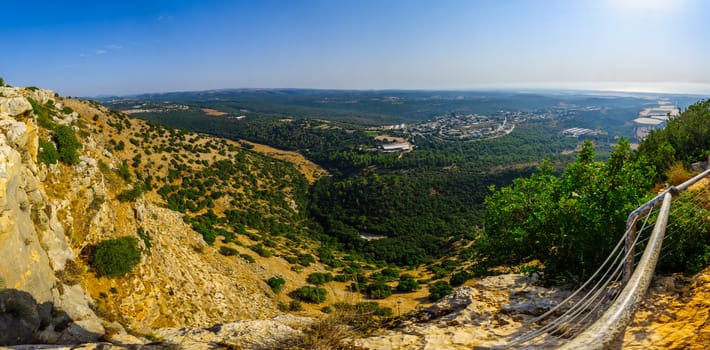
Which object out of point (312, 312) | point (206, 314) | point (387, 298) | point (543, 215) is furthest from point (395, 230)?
point (543, 215)

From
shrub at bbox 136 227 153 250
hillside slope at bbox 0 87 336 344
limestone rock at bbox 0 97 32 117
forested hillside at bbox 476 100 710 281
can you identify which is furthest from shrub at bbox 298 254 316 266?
limestone rock at bbox 0 97 32 117

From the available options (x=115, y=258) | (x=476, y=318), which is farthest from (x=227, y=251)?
(x=476, y=318)

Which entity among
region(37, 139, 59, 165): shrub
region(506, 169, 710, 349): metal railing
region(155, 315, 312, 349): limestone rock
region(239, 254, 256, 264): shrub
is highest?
region(37, 139, 59, 165): shrub

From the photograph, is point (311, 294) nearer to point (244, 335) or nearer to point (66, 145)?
point (66, 145)

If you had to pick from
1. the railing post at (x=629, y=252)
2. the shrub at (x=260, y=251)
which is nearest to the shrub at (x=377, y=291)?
the shrub at (x=260, y=251)

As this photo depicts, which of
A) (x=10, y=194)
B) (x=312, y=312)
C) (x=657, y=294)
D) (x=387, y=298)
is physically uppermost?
(x=10, y=194)

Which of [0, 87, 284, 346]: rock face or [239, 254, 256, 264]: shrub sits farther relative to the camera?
[239, 254, 256, 264]: shrub

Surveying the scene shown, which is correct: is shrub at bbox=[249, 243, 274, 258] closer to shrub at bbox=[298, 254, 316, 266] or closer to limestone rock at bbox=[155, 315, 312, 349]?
shrub at bbox=[298, 254, 316, 266]

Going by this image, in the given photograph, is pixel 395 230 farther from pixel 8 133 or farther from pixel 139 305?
pixel 8 133
